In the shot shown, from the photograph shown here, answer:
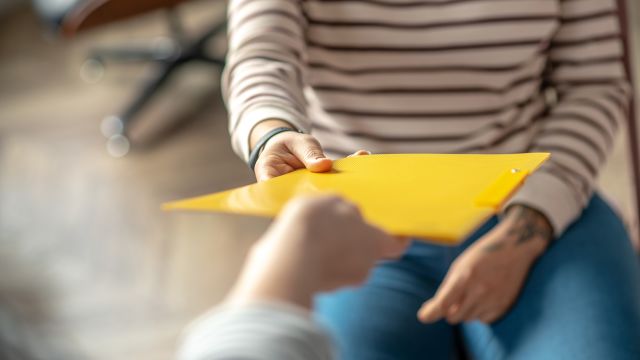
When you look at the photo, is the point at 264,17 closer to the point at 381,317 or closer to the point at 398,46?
the point at 398,46

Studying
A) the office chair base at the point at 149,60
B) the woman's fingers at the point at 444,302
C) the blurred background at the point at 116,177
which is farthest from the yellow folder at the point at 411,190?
the office chair base at the point at 149,60

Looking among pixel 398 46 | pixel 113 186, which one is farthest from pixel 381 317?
pixel 113 186

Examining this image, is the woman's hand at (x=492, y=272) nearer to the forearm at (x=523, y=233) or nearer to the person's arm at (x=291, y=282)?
the forearm at (x=523, y=233)

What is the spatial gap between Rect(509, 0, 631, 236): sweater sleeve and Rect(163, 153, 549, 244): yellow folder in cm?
29

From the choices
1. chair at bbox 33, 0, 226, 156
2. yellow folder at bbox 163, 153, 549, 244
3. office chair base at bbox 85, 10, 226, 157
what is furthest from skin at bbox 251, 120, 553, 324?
office chair base at bbox 85, 10, 226, 157

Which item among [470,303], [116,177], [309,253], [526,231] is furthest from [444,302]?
[116,177]

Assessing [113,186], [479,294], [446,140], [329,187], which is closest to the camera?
[329,187]

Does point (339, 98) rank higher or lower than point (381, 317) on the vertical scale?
higher

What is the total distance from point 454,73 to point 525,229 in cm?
22

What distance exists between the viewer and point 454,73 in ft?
3.14

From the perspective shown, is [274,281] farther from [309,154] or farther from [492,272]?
[492,272]

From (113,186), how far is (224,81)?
46.6 inches

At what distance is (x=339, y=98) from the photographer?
962 millimetres

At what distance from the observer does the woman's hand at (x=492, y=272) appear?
841 millimetres
